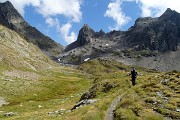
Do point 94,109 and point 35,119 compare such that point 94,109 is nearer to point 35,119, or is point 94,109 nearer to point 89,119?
point 89,119

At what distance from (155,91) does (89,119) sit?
59.9ft

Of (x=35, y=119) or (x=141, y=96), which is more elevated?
(x=141, y=96)

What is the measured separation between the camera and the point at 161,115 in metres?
40.8

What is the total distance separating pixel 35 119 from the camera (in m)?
48.5

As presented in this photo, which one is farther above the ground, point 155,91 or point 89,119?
point 155,91

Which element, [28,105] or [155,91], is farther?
[28,105]

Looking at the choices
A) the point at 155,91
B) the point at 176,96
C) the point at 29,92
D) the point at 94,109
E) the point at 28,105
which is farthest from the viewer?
the point at 29,92

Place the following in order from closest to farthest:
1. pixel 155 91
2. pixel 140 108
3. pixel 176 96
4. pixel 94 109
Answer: pixel 140 108 < pixel 94 109 < pixel 176 96 < pixel 155 91

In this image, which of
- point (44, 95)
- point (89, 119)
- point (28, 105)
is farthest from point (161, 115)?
point (44, 95)

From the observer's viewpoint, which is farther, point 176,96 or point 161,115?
point 176,96

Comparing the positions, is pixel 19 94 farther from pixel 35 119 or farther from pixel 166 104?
pixel 166 104

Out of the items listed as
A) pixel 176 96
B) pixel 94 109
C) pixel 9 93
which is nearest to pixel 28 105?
pixel 9 93

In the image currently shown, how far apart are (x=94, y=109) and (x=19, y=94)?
63278 mm

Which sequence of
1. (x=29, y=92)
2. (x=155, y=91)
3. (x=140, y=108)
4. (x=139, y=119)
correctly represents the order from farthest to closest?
(x=29, y=92) → (x=155, y=91) → (x=140, y=108) → (x=139, y=119)
